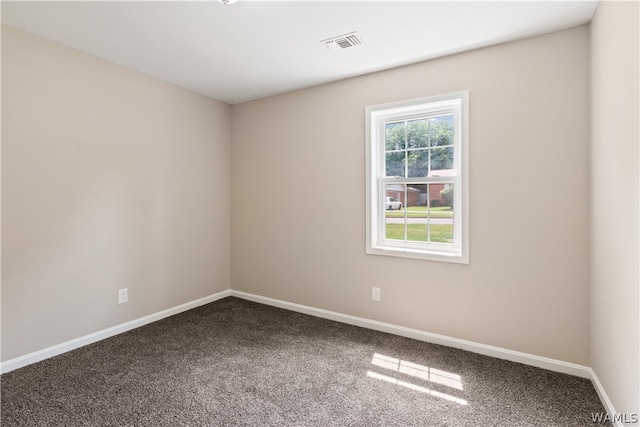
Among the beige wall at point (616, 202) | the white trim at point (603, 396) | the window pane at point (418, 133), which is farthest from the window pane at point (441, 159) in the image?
the white trim at point (603, 396)

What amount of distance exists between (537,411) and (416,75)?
256cm

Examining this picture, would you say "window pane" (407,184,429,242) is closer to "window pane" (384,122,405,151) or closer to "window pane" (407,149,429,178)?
"window pane" (407,149,429,178)

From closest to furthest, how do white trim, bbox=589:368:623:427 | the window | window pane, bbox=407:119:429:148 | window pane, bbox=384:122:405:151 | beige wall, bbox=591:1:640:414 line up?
beige wall, bbox=591:1:640:414, white trim, bbox=589:368:623:427, the window, window pane, bbox=407:119:429:148, window pane, bbox=384:122:405:151

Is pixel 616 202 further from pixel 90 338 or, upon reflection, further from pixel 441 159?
pixel 90 338

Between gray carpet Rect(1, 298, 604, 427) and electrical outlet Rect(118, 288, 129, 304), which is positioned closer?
gray carpet Rect(1, 298, 604, 427)

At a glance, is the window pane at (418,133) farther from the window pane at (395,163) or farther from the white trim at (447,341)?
the white trim at (447,341)

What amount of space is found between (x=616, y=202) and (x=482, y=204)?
2.92ft

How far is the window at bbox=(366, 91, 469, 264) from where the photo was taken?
267 centimetres

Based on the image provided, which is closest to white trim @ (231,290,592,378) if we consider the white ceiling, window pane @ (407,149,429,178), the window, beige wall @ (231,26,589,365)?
beige wall @ (231,26,589,365)

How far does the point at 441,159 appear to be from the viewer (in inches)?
110

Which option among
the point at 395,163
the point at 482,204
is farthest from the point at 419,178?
the point at 482,204

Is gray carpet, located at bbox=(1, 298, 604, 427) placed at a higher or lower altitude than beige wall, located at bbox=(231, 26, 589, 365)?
lower

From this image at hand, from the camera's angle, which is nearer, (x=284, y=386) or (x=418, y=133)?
(x=284, y=386)

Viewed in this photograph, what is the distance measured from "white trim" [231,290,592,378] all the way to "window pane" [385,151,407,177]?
1.42 meters
